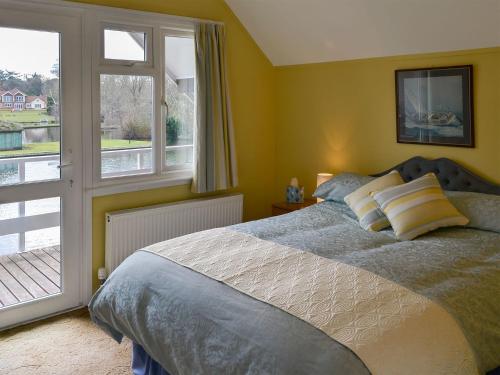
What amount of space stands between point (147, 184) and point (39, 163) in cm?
82

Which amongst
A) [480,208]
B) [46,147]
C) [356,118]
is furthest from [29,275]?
[480,208]

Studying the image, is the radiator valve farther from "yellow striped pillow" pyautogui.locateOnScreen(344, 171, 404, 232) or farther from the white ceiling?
the white ceiling

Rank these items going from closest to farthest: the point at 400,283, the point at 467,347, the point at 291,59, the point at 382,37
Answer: the point at 467,347, the point at 400,283, the point at 382,37, the point at 291,59

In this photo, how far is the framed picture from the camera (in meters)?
3.51

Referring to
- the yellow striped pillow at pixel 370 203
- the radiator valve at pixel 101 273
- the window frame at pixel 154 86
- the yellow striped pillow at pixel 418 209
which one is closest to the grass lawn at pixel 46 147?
the window frame at pixel 154 86

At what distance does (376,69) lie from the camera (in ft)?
13.2

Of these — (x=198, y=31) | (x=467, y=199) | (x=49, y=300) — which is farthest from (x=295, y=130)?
(x=49, y=300)

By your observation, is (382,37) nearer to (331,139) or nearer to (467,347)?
(331,139)

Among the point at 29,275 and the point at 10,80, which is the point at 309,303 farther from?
the point at 10,80

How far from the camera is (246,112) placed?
15.1ft

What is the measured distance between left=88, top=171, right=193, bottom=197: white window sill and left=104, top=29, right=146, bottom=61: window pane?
905 millimetres

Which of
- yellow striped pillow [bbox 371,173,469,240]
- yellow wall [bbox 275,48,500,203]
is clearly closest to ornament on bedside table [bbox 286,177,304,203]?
yellow wall [bbox 275,48,500,203]

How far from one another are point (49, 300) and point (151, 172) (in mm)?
1174

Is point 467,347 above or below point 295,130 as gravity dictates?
below
